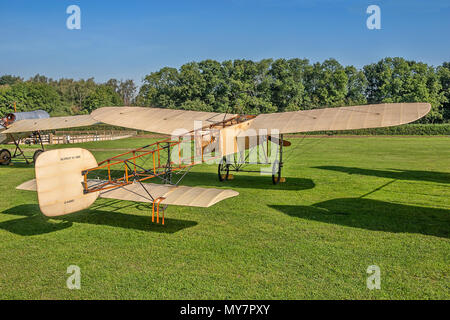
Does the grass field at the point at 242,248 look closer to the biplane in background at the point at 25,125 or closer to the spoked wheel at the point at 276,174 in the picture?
the spoked wheel at the point at 276,174

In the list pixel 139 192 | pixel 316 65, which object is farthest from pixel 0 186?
pixel 316 65

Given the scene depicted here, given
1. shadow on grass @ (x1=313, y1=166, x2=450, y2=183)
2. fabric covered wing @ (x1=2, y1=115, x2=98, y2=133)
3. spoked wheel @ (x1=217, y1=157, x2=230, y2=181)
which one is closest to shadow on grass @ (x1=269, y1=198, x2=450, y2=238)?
spoked wheel @ (x1=217, y1=157, x2=230, y2=181)

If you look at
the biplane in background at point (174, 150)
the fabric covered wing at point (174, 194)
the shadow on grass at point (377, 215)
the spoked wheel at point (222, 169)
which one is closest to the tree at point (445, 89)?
the spoked wheel at point (222, 169)

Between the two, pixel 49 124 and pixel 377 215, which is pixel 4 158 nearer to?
pixel 49 124

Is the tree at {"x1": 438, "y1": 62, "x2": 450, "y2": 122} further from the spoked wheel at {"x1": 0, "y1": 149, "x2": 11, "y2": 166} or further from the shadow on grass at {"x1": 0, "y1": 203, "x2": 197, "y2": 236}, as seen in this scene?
the shadow on grass at {"x1": 0, "y1": 203, "x2": 197, "y2": 236}

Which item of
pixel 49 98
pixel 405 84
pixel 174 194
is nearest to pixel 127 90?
pixel 49 98

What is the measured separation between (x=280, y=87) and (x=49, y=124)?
49.7 metres

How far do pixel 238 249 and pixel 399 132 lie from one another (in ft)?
162

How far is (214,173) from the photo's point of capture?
14445 mm

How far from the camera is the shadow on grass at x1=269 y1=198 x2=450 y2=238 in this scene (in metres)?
6.82

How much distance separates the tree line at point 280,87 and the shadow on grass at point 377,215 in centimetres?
4061

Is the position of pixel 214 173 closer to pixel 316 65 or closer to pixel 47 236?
pixel 47 236

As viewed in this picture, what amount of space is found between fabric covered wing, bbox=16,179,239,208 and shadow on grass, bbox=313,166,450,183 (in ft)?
29.5

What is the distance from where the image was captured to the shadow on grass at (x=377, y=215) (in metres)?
6.82
